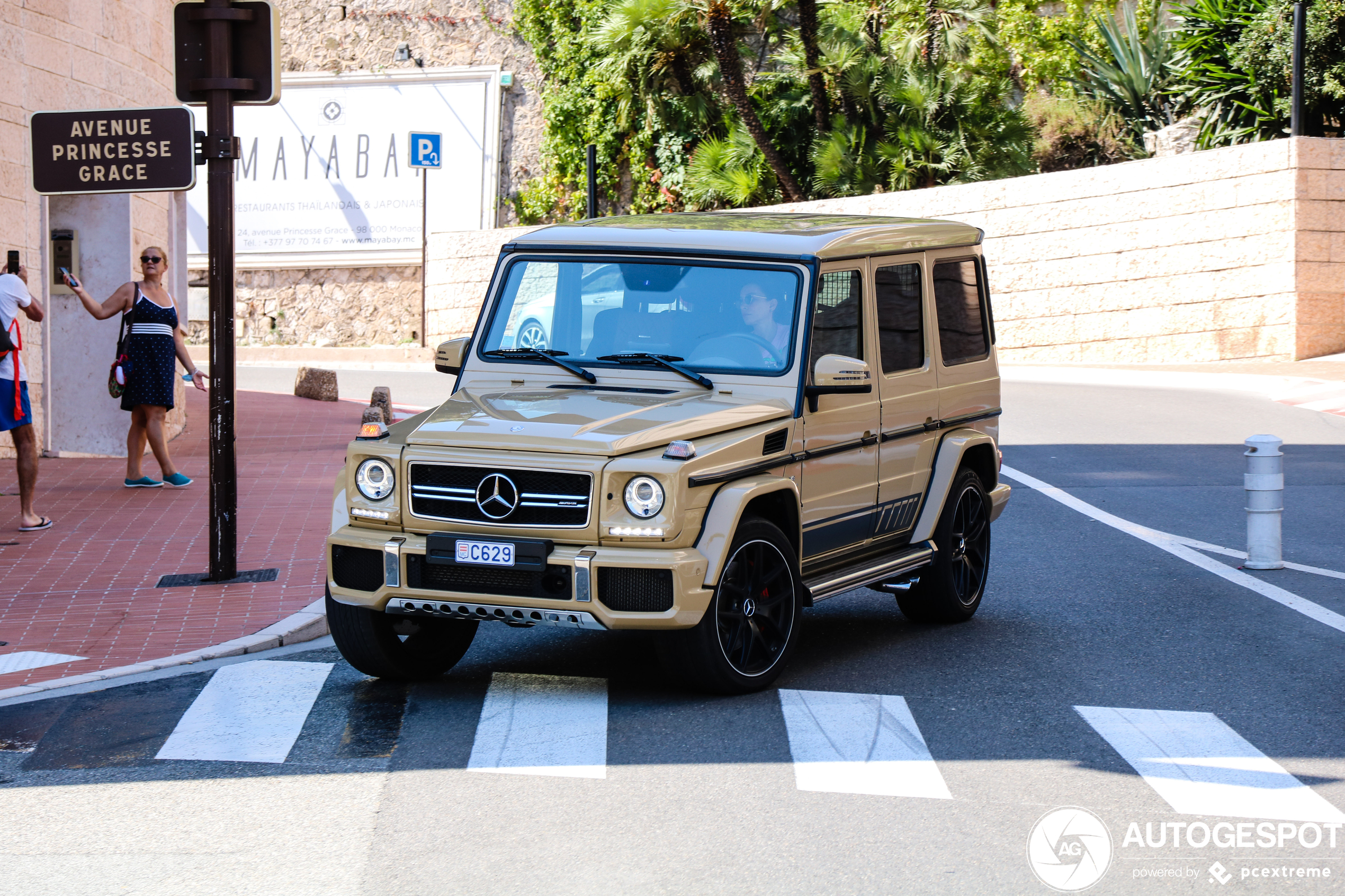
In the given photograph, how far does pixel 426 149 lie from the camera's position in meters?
34.1

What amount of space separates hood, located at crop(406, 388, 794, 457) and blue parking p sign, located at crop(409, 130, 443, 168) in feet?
90.8

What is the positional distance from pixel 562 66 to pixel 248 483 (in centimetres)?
2384

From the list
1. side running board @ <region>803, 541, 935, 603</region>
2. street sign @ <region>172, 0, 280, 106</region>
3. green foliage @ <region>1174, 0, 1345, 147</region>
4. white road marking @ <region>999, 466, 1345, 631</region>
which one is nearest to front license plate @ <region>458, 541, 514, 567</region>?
side running board @ <region>803, 541, 935, 603</region>

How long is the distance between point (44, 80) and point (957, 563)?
10.3m

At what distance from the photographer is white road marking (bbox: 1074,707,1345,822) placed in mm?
5289

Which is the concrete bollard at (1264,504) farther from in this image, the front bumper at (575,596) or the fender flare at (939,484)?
the front bumper at (575,596)

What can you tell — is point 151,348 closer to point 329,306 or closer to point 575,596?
point 575,596

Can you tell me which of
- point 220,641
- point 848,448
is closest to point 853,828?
point 848,448

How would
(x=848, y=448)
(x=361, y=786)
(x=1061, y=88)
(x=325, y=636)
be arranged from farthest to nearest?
(x=1061, y=88) < (x=325, y=636) < (x=848, y=448) < (x=361, y=786)

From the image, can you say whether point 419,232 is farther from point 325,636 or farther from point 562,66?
point 325,636

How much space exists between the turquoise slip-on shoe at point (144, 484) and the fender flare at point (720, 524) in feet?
26.7

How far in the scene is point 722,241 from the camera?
7.37 metres

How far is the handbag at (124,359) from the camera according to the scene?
12.5 m

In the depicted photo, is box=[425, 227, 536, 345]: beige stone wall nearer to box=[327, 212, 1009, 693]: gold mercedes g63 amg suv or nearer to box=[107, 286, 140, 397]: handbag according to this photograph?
box=[107, 286, 140, 397]: handbag
